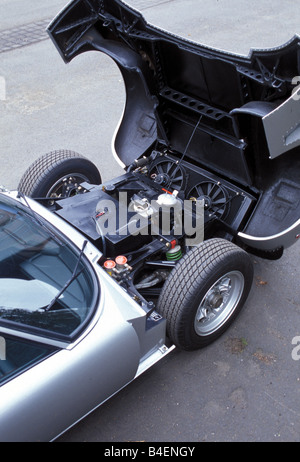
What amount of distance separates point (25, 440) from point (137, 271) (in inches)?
57.1

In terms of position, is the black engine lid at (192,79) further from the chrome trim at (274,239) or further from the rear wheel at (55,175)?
the rear wheel at (55,175)

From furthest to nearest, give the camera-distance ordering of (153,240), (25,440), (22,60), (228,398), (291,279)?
(22,60) < (291,279) < (153,240) < (228,398) < (25,440)

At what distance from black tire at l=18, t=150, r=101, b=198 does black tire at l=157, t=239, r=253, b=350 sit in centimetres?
154

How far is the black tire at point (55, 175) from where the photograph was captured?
4309 mm

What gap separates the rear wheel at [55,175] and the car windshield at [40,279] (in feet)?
3.28

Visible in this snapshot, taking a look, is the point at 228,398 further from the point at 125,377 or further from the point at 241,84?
the point at 241,84

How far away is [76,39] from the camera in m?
4.00

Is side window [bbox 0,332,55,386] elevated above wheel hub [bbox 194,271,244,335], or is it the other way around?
side window [bbox 0,332,55,386]

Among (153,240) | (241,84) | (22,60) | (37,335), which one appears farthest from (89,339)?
(22,60)

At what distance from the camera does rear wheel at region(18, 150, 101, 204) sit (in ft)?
14.1

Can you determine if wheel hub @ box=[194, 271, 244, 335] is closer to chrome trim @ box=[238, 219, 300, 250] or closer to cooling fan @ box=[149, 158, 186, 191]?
chrome trim @ box=[238, 219, 300, 250]

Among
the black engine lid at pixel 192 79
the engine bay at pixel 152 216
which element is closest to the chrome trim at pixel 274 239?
the engine bay at pixel 152 216

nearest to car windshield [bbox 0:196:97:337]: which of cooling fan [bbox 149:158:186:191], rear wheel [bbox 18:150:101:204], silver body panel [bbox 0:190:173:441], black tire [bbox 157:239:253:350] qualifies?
silver body panel [bbox 0:190:173:441]

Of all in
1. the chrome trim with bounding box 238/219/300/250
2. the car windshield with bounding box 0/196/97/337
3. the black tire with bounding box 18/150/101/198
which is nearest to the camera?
the car windshield with bounding box 0/196/97/337
